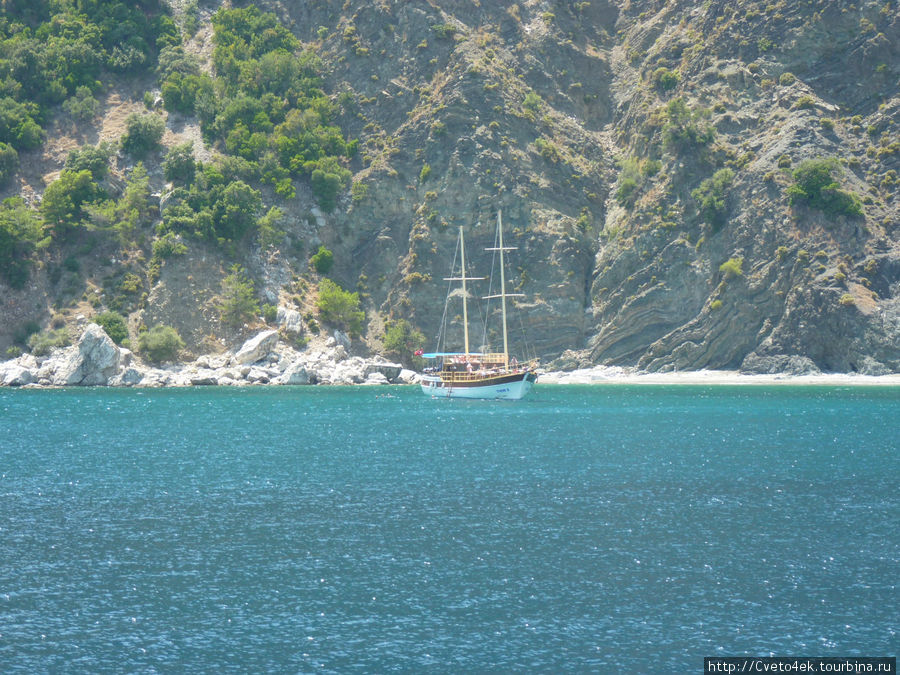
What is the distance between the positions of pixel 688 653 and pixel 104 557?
1677 centimetres

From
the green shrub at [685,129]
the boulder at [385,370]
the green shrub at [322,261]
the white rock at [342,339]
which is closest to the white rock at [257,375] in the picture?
the white rock at [342,339]

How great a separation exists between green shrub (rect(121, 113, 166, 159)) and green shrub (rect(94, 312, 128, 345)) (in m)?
25.1

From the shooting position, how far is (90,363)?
298 ft

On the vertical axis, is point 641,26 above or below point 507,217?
above

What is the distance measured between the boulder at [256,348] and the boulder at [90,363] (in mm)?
12754

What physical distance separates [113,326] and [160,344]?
19.7 feet

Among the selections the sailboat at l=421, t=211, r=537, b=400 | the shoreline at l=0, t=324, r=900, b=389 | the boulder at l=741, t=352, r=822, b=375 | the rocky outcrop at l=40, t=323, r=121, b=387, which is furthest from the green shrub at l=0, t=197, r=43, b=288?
the boulder at l=741, t=352, r=822, b=375

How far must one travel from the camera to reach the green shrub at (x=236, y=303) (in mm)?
98562

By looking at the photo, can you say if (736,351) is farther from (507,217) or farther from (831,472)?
(831,472)

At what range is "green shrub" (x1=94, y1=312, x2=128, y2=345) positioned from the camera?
94.9 metres

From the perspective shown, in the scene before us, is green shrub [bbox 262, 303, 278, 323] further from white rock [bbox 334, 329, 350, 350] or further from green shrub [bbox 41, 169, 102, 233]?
green shrub [bbox 41, 169, 102, 233]

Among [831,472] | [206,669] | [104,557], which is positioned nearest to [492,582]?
[206,669]

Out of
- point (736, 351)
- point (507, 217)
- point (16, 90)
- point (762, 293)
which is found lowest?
point (736, 351)

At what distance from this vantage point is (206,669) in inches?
707
